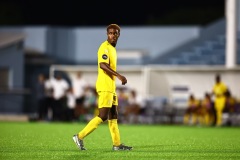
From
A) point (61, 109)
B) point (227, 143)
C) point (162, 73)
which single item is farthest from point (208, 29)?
point (227, 143)

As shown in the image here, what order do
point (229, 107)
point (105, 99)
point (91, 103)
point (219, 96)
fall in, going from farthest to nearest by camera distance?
point (91, 103)
point (229, 107)
point (219, 96)
point (105, 99)

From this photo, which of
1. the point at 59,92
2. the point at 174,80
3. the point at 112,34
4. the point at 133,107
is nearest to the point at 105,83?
the point at 112,34

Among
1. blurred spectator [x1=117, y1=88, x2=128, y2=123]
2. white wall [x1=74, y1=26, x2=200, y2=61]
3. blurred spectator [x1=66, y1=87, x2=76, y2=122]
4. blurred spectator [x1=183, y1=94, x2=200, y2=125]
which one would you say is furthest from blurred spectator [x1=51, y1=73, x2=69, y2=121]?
white wall [x1=74, y1=26, x2=200, y2=61]

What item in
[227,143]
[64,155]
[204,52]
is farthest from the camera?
[204,52]

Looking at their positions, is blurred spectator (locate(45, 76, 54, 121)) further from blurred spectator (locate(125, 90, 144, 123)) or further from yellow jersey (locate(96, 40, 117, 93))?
yellow jersey (locate(96, 40, 117, 93))

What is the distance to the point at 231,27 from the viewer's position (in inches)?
1240

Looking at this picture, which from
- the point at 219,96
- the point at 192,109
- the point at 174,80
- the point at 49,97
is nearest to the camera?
the point at 219,96

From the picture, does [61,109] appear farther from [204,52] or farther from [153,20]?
[153,20]

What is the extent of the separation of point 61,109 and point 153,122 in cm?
383

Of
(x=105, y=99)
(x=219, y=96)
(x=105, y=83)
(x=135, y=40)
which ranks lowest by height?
(x=219, y=96)

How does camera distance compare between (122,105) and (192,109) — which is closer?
(192,109)

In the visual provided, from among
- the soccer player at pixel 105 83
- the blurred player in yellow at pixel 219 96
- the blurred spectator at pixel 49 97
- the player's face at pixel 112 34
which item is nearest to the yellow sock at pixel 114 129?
the soccer player at pixel 105 83

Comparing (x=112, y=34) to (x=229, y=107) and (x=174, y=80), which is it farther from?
(x=174, y=80)

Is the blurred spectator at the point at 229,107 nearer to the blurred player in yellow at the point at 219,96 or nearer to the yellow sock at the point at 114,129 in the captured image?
the blurred player in yellow at the point at 219,96
